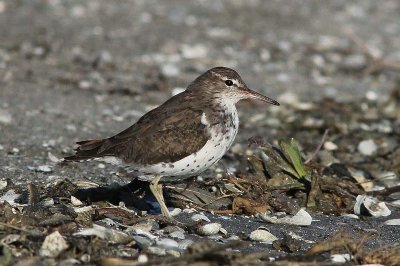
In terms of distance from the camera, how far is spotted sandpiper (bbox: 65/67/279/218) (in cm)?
668

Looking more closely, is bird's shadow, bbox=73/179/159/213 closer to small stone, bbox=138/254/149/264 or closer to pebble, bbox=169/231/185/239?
pebble, bbox=169/231/185/239

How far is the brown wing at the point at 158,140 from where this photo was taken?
22.0ft

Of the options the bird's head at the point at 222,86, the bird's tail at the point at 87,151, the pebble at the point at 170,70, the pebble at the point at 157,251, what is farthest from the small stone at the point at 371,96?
the pebble at the point at 157,251

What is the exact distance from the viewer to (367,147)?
32.5 feet

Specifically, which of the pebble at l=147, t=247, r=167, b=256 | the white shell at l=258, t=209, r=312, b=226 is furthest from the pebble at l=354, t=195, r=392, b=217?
the pebble at l=147, t=247, r=167, b=256

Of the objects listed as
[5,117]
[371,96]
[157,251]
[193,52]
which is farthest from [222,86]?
[193,52]

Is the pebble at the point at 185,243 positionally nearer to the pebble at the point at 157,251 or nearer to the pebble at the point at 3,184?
the pebble at the point at 157,251

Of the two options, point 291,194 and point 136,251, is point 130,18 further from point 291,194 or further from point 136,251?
point 136,251

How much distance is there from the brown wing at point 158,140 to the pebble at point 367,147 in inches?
136

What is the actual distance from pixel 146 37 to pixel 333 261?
9.93m

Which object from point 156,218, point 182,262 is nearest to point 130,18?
point 156,218

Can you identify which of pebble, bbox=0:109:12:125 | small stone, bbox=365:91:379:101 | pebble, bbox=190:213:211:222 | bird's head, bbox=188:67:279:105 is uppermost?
bird's head, bbox=188:67:279:105

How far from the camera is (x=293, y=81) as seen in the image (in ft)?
43.9

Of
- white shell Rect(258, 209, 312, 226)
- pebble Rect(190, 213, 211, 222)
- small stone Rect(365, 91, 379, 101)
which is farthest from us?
small stone Rect(365, 91, 379, 101)
